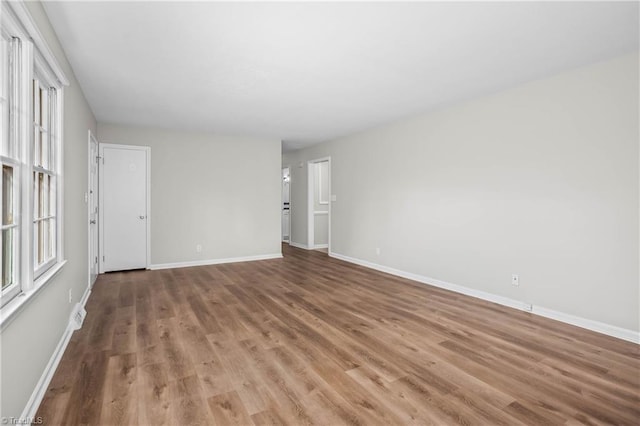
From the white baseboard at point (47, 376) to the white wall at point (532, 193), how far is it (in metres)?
4.18

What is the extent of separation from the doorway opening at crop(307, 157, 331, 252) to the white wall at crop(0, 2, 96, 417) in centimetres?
445

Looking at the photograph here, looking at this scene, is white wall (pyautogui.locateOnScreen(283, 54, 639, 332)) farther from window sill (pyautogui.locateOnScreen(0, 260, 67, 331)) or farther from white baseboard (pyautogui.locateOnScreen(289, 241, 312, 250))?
window sill (pyautogui.locateOnScreen(0, 260, 67, 331))

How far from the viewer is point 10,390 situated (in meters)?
1.54

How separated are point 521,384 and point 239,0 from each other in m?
3.07

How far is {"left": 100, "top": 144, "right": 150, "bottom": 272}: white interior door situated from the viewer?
534 cm

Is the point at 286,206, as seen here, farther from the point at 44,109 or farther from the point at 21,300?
the point at 21,300

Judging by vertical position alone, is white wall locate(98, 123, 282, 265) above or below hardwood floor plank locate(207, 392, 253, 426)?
above

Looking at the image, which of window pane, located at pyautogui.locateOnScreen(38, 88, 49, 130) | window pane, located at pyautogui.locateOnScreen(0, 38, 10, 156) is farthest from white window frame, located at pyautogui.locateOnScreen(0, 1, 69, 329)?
window pane, located at pyautogui.locateOnScreen(38, 88, 49, 130)

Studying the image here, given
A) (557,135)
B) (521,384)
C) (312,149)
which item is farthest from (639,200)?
(312,149)

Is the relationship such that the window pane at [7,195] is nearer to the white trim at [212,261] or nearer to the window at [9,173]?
the window at [9,173]

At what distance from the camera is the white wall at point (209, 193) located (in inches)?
225

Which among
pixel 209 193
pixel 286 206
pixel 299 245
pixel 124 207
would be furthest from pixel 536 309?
pixel 286 206

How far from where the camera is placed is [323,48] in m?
2.70

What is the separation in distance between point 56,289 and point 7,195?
1.03 m
